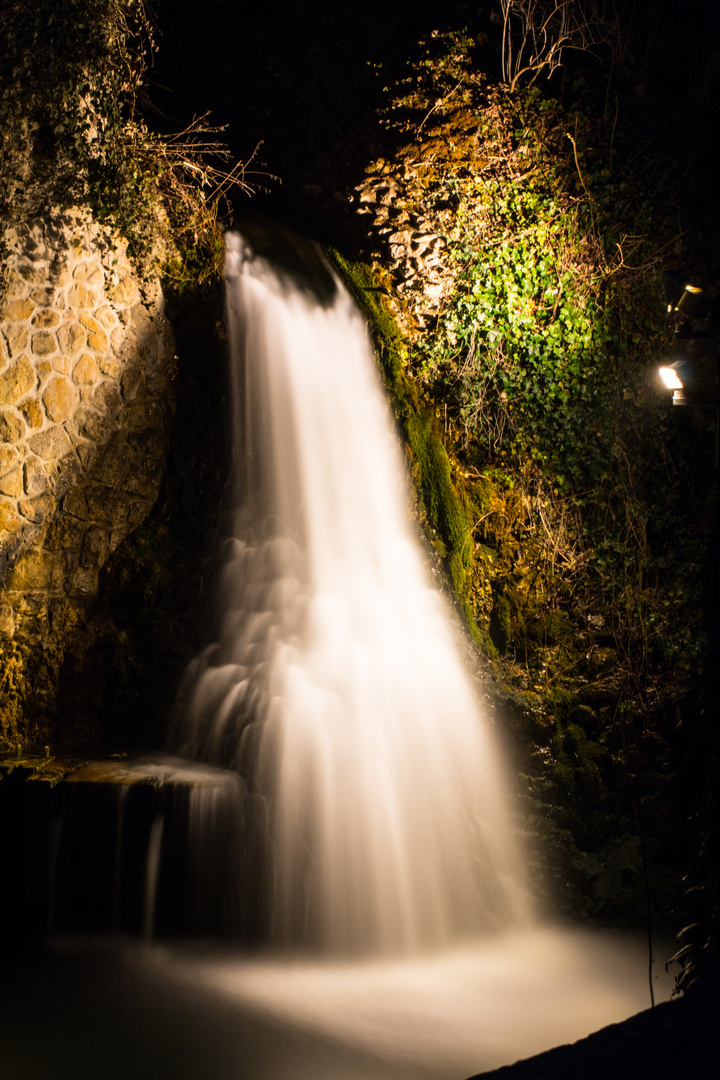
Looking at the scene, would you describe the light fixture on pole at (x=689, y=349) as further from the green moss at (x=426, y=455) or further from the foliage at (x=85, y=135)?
the foliage at (x=85, y=135)

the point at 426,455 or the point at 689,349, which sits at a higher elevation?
the point at 689,349

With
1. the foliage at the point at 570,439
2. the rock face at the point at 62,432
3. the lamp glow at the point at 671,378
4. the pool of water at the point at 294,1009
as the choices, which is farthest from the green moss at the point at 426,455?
the pool of water at the point at 294,1009

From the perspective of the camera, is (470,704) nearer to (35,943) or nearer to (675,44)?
(35,943)

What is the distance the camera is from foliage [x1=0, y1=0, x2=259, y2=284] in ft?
19.3

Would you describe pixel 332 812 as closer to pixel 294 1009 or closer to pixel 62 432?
pixel 294 1009

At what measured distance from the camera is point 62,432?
620 cm

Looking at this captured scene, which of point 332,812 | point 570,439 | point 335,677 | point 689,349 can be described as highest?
point 689,349

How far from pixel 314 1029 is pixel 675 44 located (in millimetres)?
Answer: 11172

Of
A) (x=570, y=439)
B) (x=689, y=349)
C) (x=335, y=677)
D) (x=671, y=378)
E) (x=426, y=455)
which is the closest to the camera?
(x=671, y=378)

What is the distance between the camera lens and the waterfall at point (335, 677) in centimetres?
512

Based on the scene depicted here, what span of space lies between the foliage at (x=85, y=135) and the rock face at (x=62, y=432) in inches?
9.3

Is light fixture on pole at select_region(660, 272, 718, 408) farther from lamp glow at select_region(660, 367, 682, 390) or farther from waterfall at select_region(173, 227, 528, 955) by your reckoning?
waterfall at select_region(173, 227, 528, 955)

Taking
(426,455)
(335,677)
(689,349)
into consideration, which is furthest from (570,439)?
(335,677)

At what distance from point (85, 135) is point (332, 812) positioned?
19.2 ft
